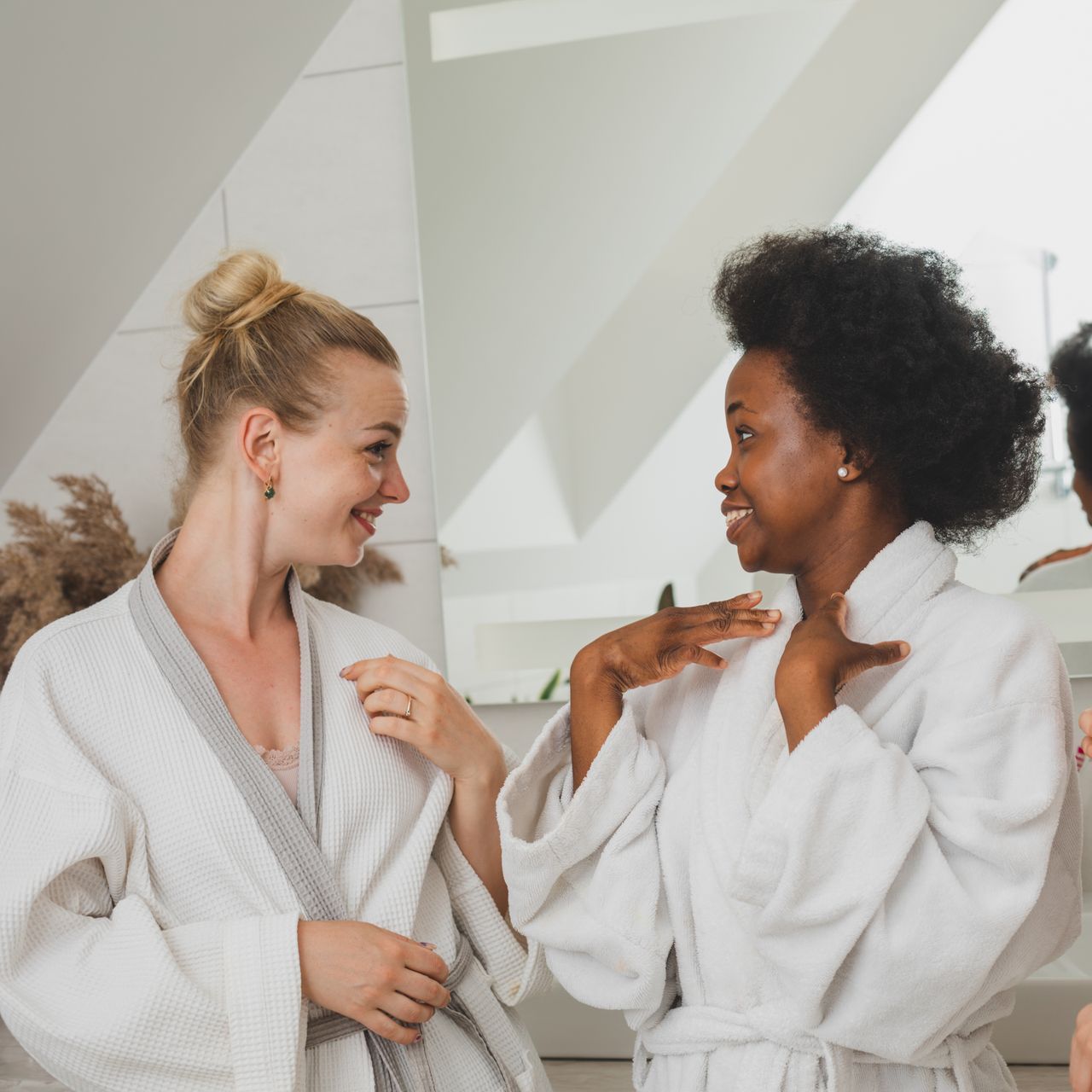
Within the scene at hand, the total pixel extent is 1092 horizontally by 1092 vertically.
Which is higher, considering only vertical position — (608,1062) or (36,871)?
(36,871)

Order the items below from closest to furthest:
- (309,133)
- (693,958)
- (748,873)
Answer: (748,873) → (693,958) → (309,133)

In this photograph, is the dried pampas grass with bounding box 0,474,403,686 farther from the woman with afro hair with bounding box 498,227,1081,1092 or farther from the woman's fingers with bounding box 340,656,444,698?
the woman with afro hair with bounding box 498,227,1081,1092

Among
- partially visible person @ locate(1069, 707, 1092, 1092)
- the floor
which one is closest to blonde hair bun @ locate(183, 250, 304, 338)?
partially visible person @ locate(1069, 707, 1092, 1092)

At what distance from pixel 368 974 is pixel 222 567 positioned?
46 centimetres

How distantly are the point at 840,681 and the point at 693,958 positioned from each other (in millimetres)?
282

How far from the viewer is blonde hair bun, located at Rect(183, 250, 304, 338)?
1.27 m

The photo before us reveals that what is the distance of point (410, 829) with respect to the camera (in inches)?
47.3

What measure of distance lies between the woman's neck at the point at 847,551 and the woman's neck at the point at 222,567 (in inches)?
23.0

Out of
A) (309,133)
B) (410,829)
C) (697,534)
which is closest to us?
(410,829)

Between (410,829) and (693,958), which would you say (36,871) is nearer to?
(410,829)

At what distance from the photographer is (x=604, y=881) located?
1.00 metres

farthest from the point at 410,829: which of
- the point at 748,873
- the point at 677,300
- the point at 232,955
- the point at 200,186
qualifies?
the point at 200,186

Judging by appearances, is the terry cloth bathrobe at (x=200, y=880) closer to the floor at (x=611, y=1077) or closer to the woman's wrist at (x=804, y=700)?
the woman's wrist at (x=804, y=700)

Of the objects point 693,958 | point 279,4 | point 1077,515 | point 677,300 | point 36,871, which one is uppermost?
point 279,4
